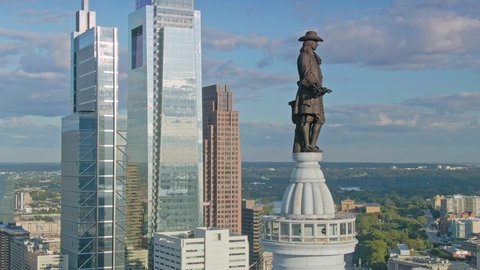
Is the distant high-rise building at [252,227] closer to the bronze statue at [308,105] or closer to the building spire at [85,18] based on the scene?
the building spire at [85,18]

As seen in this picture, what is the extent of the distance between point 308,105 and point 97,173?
6151 cm

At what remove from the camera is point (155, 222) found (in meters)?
80.4

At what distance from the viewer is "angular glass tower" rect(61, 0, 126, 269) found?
6750cm

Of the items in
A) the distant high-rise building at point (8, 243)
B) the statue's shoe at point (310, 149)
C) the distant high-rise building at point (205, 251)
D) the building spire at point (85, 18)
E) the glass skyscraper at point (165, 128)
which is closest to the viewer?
the statue's shoe at point (310, 149)

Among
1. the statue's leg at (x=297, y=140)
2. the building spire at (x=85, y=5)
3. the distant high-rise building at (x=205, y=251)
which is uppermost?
the building spire at (x=85, y=5)

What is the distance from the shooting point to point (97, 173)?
68.0 meters

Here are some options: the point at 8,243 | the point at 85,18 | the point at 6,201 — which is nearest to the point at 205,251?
the point at 85,18

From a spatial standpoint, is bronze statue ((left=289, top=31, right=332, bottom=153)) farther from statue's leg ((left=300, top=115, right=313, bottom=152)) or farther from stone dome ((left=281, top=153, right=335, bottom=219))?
stone dome ((left=281, top=153, right=335, bottom=219))

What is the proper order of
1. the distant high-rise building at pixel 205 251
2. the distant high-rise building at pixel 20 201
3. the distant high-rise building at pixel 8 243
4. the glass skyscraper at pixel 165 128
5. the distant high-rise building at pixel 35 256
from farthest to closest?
the distant high-rise building at pixel 20 201 → the distant high-rise building at pixel 8 243 → the glass skyscraper at pixel 165 128 → the distant high-rise building at pixel 35 256 → the distant high-rise building at pixel 205 251

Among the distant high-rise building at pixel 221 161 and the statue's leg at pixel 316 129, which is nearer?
the statue's leg at pixel 316 129

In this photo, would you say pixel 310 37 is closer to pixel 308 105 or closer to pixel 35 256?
pixel 308 105

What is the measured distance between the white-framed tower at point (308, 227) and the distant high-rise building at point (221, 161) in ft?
285

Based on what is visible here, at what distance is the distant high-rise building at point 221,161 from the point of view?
9675 cm

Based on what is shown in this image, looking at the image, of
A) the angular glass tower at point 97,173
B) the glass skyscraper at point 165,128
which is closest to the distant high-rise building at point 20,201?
the glass skyscraper at point 165,128
